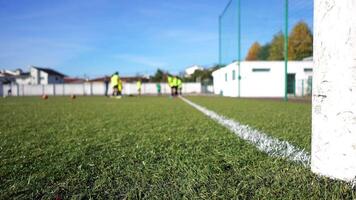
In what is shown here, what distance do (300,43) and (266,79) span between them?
64.7 ft

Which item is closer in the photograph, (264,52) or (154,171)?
(154,171)

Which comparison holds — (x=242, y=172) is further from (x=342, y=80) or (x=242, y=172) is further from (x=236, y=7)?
(x=236, y=7)

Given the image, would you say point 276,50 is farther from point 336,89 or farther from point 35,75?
point 35,75

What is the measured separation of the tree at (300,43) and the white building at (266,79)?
13.3m

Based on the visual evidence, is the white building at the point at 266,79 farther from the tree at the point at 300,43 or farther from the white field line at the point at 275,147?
the white field line at the point at 275,147

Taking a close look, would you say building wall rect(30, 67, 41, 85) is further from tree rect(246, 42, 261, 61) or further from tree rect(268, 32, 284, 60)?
tree rect(268, 32, 284, 60)

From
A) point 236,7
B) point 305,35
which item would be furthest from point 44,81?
point 236,7

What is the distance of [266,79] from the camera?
90.9 feet

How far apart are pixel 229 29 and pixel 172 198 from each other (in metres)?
24.5

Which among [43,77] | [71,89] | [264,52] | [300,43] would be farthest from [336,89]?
[43,77]

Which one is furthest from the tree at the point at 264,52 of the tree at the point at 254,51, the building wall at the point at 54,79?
the building wall at the point at 54,79

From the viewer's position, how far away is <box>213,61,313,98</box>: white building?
88.1ft

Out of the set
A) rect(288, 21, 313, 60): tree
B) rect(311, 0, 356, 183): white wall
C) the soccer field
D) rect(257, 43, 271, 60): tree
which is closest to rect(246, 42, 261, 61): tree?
rect(257, 43, 271, 60): tree

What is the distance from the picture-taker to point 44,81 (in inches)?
2793
